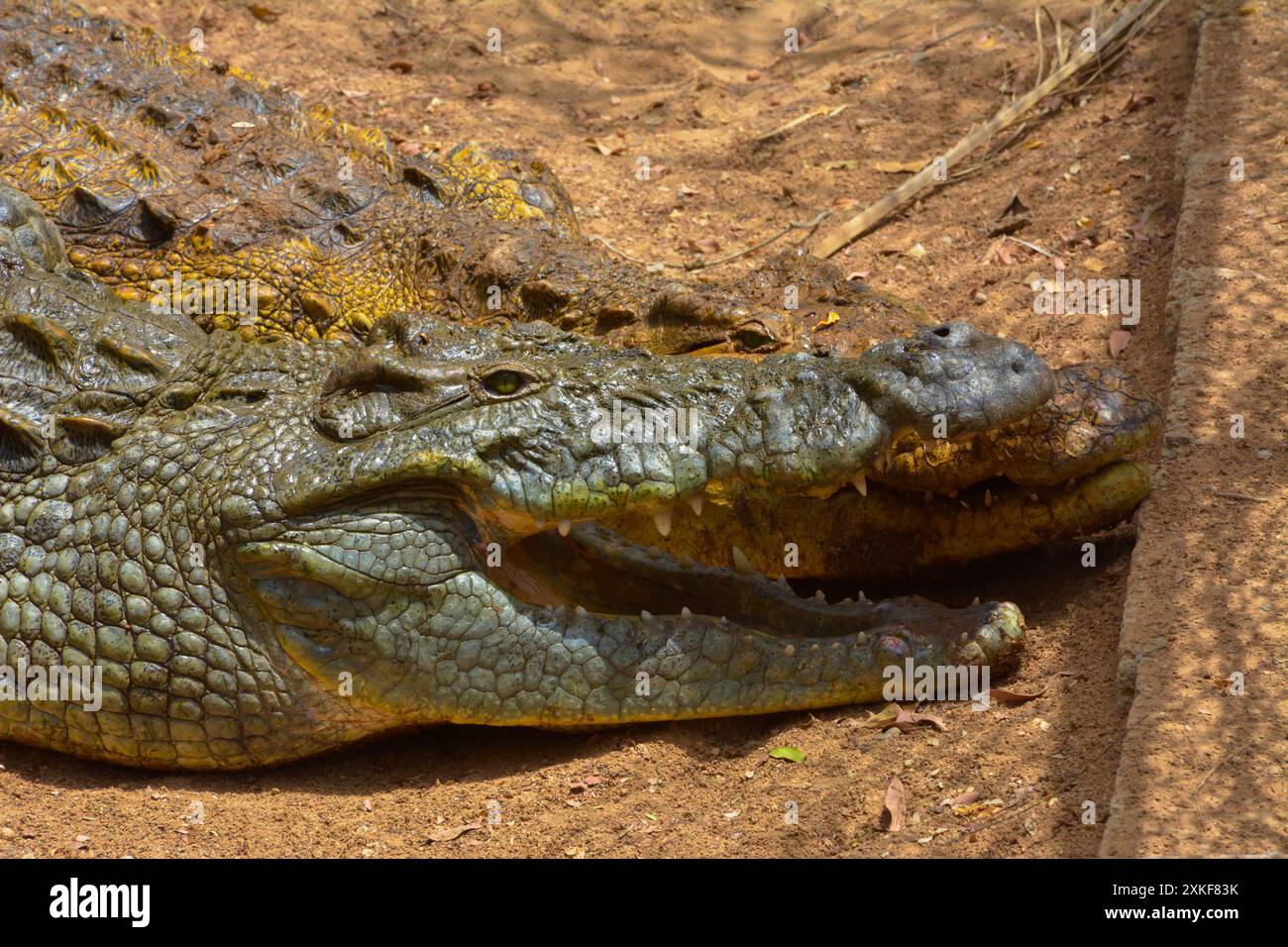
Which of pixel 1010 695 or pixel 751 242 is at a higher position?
pixel 751 242

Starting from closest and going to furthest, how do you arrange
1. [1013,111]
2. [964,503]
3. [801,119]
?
[964,503]
[1013,111]
[801,119]

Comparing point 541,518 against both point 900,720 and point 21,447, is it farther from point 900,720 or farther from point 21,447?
point 21,447

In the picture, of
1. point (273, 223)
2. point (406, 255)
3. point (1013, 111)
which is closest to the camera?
point (273, 223)

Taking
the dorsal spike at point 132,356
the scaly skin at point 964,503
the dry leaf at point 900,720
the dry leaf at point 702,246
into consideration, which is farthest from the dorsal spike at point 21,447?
the dry leaf at point 702,246

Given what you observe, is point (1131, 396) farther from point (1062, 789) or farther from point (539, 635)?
point (539, 635)

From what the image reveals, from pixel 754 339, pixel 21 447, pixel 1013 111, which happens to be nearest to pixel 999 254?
pixel 1013 111

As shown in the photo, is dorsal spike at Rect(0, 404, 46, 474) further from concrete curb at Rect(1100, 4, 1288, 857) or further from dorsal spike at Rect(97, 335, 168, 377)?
concrete curb at Rect(1100, 4, 1288, 857)
